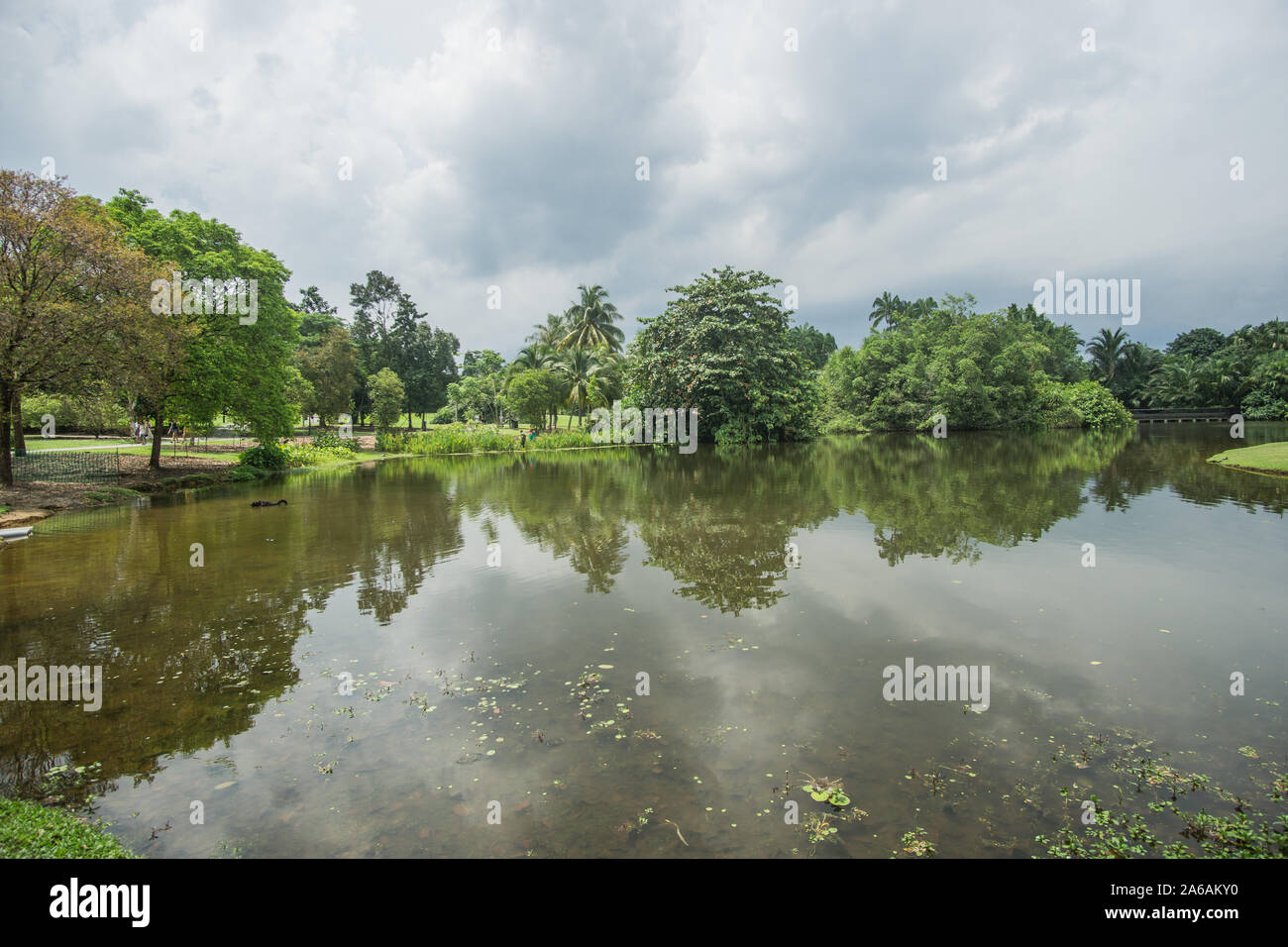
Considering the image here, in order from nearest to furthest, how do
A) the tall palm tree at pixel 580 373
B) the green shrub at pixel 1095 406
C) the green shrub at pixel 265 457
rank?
the green shrub at pixel 265 457, the tall palm tree at pixel 580 373, the green shrub at pixel 1095 406

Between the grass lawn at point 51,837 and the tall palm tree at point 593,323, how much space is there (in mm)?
59815

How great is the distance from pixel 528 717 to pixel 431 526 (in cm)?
1063

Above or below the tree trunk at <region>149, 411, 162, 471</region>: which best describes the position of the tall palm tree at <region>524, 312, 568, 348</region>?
above

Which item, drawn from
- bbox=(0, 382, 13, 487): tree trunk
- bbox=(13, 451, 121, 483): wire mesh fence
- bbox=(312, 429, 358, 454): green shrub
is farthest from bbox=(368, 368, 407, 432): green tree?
bbox=(0, 382, 13, 487): tree trunk

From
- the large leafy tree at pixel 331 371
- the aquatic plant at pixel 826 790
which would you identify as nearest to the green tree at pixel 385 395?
the large leafy tree at pixel 331 371

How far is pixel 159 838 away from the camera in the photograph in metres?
3.88

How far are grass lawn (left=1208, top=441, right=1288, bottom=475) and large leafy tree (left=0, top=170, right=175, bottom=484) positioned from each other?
120ft

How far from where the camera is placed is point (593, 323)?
63.5 m

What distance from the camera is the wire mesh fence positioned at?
69.1 ft

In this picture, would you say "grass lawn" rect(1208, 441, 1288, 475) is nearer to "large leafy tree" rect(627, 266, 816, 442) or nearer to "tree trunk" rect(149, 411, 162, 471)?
"large leafy tree" rect(627, 266, 816, 442)

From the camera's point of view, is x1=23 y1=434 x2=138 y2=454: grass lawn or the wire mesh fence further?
x1=23 y1=434 x2=138 y2=454: grass lawn

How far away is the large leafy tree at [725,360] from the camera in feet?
131

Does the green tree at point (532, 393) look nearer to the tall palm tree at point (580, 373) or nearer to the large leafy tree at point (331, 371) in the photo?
the tall palm tree at point (580, 373)
